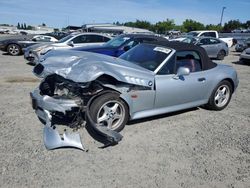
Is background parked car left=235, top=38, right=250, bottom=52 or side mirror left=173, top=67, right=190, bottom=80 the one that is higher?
side mirror left=173, top=67, right=190, bottom=80

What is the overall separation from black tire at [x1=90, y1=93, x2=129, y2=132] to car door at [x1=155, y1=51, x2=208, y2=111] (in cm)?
68

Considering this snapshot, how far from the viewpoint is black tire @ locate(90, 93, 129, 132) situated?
163 inches

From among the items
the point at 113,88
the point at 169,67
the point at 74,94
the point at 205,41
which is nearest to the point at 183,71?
the point at 169,67

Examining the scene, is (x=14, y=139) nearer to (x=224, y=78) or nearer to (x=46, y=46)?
(x=224, y=78)

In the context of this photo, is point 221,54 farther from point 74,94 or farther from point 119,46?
point 74,94

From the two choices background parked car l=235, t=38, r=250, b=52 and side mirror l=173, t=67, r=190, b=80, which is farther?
background parked car l=235, t=38, r=250, b=52

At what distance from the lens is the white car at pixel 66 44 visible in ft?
37.6

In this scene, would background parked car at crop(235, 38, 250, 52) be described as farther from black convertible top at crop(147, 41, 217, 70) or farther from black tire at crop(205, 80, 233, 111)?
black convertible top at crop(147, 41, 217, 70)

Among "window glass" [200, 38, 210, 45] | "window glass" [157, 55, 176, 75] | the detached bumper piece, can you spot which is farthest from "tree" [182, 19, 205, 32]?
the detached bumper piece

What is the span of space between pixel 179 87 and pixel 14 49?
13.0 m

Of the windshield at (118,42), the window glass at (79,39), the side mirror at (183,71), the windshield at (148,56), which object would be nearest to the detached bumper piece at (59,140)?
the windshield at (148,56)

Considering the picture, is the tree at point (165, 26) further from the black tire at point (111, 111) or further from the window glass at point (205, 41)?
the black tire at point (111, 111)

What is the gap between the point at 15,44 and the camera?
1551 centimetres

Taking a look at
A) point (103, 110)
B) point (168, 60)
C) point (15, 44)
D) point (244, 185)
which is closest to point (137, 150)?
point (103, 110)
